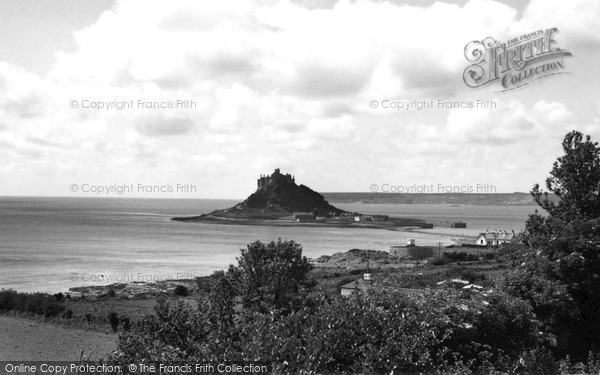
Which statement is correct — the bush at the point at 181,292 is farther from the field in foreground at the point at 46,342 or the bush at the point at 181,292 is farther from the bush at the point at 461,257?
the bush at the point at 461,257

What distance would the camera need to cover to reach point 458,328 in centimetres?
1545

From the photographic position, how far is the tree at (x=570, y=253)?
21312 millimetres

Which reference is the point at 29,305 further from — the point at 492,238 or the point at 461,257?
the point at 492,238

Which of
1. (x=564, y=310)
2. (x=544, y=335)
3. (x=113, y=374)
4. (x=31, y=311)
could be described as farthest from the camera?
(x=31, y=311)

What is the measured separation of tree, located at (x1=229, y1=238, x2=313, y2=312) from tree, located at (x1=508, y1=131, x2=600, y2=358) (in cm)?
828

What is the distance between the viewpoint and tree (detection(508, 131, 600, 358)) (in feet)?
69.9

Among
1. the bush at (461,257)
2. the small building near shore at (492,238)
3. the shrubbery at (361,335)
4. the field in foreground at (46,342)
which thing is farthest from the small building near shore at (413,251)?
the shrubbery at (361,335)

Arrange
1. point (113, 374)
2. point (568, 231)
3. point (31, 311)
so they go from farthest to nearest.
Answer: point (31, 311)
point (568, 231)
point (113, 374)

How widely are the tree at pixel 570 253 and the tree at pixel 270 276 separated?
8.28 m

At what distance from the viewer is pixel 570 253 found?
23.0 metres

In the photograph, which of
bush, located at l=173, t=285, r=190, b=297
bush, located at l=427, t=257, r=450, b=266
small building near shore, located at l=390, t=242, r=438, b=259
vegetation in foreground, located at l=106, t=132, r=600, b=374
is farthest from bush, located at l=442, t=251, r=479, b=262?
vegetation in foreground, located at l=106, t=132, r=600, b=374

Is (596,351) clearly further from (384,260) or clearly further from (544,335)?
(384,260)

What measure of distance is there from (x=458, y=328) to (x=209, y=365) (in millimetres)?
7107

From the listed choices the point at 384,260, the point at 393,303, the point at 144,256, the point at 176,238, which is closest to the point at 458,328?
the point at 393,303
